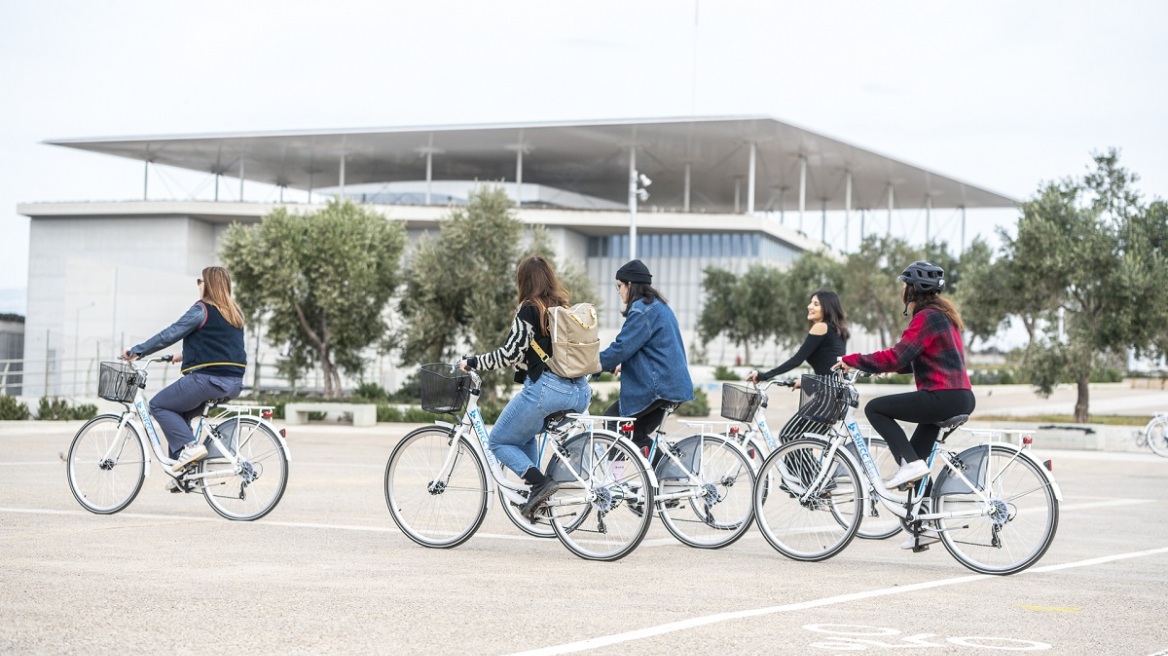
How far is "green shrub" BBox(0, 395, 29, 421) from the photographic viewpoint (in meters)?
23.9

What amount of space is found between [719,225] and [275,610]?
6327cm

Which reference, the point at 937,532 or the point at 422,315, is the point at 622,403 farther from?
the point at 422,315

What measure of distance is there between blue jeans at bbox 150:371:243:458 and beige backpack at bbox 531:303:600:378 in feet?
9.61

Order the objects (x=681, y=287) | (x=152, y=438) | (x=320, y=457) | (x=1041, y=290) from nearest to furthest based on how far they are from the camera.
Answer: (x=152, y=438), (x=320, y=457), (x=1041, y=290), (x=681, y=287)

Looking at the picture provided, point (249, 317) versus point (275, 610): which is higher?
point (249, 317)

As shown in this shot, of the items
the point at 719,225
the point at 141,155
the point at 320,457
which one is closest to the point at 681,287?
the point at 719,225

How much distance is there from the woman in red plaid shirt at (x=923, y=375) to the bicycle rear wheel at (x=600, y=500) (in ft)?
4.88

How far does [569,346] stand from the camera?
26.2 ft

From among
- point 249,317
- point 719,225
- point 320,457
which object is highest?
point 719,225

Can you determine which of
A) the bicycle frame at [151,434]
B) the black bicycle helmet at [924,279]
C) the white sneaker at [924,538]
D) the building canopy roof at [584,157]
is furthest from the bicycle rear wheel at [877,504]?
the building canopy roof at [584,157]

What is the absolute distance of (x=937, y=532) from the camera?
7895 millimetres

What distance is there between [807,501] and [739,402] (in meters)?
1.08

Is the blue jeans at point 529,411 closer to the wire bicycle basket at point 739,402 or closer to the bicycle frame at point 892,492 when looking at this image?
the wire bicycle basket at point 739,402

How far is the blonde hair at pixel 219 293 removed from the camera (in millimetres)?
9820
